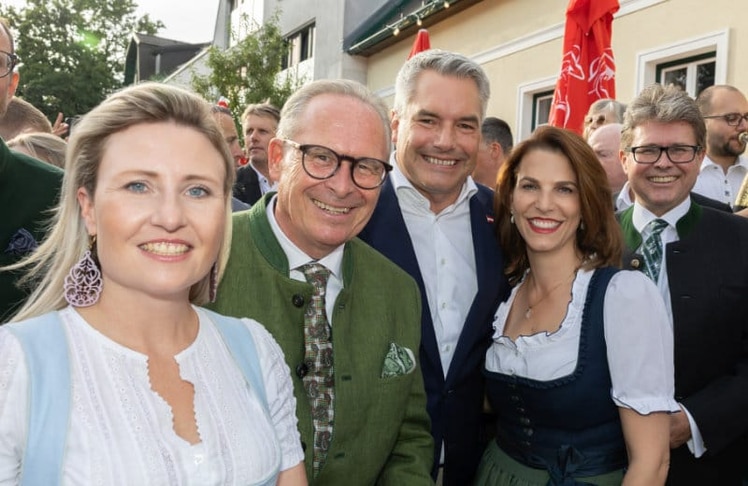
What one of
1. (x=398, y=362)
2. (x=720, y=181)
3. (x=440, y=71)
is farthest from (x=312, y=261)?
(x=720, y=181)

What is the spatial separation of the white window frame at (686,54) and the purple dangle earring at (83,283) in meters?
7.76

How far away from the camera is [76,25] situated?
151 feet

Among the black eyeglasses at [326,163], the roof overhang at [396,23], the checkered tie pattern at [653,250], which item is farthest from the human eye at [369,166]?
the roof overhang at [396,23]

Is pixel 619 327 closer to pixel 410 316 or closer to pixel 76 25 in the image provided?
pixel 410 316

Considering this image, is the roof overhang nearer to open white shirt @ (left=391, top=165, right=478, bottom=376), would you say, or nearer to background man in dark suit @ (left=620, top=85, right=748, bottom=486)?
background man in dark suit @ (left=620, top=85, right=748, bottom=486)

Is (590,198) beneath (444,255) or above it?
above

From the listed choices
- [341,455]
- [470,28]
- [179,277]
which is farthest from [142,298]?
[470,28]

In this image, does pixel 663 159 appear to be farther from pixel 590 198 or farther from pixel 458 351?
pixel 458 351

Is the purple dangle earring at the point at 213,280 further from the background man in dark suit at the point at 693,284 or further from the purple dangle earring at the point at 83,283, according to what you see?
the background man in dark suit at the point at 693,284

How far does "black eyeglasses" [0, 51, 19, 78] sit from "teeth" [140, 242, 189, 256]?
1.62 m

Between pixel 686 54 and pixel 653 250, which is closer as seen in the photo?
pixel 653 250

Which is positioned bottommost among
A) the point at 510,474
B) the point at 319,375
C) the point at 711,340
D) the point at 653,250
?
the point at 510,474

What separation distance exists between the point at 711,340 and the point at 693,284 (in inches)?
9.8

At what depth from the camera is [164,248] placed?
165 centimetres
